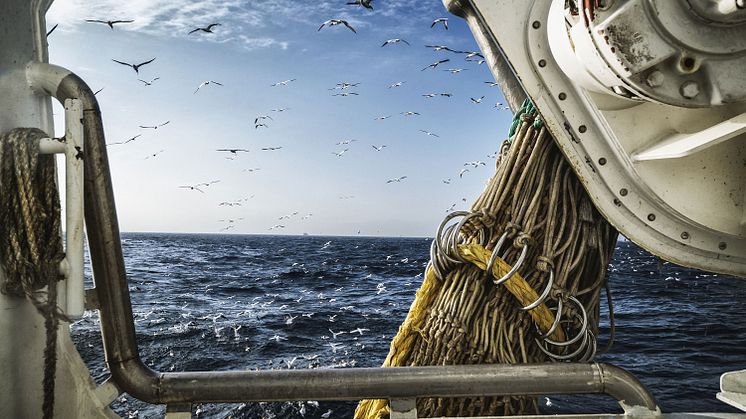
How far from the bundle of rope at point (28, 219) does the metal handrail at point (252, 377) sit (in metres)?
0.11

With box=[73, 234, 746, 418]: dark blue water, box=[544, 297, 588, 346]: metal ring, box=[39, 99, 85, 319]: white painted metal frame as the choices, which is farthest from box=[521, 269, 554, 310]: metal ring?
box=[73, 234, 746, 418]: dark blue water

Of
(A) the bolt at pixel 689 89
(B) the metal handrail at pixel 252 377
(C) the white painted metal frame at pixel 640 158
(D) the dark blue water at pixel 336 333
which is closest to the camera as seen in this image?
(A) the bolt at pixel 689 89

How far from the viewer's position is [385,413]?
209 centimetres

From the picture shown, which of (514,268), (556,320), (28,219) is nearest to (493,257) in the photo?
(514,268)

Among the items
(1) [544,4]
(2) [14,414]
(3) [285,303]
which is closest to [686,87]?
(1) [544,4]

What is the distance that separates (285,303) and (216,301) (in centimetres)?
304

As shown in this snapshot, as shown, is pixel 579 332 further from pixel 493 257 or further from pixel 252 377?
pixel 252 377

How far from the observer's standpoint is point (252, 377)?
5.58ft

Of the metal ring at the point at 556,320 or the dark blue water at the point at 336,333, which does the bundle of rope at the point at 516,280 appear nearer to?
the metal ring at the point at 556,320

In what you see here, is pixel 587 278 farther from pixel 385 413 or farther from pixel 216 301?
pixel 216 301

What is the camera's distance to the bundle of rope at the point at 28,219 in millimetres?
1595

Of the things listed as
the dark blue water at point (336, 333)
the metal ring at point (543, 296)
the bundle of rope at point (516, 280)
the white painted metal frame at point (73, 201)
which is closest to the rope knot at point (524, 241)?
the bundle of rope at point (516, 280)

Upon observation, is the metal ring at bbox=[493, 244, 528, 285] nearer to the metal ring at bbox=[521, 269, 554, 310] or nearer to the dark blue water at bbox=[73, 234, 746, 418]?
the metal ring at bbox=[521, 269, 554, 310]

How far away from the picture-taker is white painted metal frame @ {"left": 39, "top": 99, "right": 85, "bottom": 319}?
157cm
